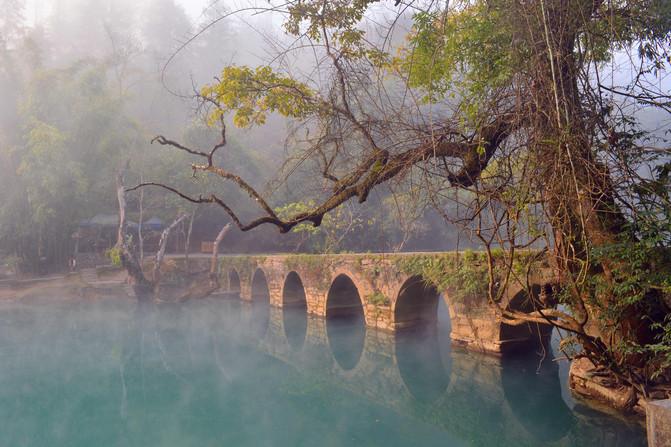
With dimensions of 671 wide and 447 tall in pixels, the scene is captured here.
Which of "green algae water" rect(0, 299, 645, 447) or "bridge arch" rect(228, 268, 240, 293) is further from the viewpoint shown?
"bridge arch" rect(228, 268, 240, 293)

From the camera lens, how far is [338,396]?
719 cm

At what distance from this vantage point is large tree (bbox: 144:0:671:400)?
11.4 feet

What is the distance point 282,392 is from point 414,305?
4290mm

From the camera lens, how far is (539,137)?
11.6 ft

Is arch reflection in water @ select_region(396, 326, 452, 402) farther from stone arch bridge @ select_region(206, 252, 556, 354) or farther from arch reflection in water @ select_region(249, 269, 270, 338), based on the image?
arch reflection in water @ select_region(249, 269, 270, 338)

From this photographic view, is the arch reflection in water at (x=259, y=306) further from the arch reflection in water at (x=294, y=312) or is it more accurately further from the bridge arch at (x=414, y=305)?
the bridge arch at (x=414, y=305)

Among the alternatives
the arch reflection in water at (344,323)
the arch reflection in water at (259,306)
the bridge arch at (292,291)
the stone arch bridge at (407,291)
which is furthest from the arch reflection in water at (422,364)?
the bridge arch at (292,291)

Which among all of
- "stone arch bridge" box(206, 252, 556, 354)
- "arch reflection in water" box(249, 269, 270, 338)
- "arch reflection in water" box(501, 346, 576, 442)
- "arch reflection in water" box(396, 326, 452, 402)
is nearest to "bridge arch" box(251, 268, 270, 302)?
"arch reflection in water" box(249, 269, 270, 338)

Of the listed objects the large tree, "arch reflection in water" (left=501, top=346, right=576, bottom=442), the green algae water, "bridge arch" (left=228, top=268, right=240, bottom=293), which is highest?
the large tree

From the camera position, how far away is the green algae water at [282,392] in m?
5.66

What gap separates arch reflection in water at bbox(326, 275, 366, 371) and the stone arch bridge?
35mm

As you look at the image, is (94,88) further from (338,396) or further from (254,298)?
(338,396)

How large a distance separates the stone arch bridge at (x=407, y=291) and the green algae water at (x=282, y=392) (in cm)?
42

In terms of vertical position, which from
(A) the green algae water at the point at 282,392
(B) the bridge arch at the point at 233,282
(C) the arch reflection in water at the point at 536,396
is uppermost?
(B) the bridge arch at the point at 233,282
